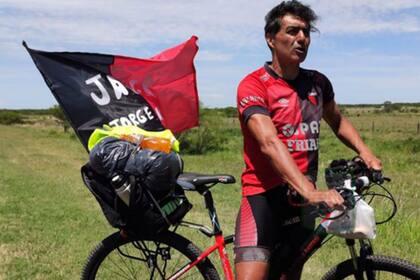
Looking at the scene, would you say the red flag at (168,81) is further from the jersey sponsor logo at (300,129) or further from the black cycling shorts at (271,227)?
the jersey sponsor logo at (300,129)

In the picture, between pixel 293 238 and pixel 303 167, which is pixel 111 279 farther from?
pixel 303 167

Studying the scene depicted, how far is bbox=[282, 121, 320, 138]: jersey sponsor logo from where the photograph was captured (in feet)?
9.09

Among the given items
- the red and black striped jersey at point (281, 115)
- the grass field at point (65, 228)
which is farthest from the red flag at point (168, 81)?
the red and black striped jersey at point (281, 115)

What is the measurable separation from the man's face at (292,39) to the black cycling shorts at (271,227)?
0.73 meters

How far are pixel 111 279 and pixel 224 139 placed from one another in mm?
29009

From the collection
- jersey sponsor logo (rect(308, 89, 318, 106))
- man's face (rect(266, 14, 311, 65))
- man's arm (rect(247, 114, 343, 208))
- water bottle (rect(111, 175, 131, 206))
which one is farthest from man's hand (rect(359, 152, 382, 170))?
water bottle (rect(111, 175, 131, 206))

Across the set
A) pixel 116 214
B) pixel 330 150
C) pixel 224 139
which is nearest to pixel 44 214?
pixel 116 214

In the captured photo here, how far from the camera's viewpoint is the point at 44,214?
850cm

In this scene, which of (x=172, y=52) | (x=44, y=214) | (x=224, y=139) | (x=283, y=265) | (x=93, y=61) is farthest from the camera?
(x=224, y=139)

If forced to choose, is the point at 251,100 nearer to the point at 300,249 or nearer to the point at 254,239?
the point at 254,239

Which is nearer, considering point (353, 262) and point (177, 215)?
point (353, 262)

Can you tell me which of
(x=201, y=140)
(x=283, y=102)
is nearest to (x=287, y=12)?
(x=283, y=102)

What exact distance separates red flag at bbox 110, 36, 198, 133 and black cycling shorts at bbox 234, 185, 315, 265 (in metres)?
2.25

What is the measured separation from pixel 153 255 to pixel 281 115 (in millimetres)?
1262
